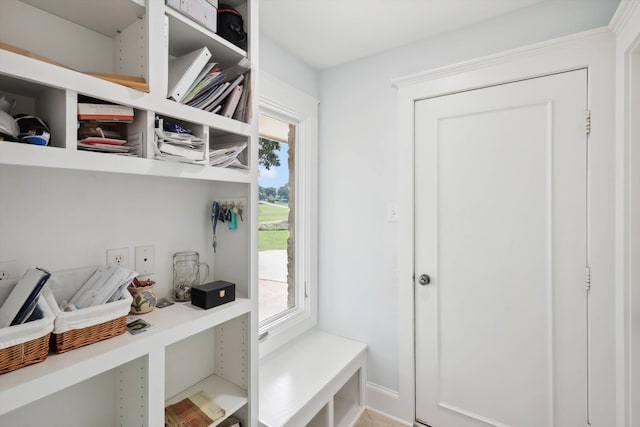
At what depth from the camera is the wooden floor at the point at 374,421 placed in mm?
1958

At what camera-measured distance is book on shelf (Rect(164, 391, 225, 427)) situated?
1130 millimetres

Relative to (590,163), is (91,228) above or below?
below

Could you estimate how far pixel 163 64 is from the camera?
38.3 inches

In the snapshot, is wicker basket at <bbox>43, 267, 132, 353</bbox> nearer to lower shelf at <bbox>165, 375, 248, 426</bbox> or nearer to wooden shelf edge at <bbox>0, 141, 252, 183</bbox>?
wooden shelf edge at <bbox>0, 141, 252, 183</bbox>

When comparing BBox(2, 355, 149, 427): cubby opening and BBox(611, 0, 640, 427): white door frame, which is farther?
BBox(611, 0, 640, 427): white door frame

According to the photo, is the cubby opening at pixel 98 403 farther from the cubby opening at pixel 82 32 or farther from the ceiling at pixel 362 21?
the ceiling at pixel 362 21

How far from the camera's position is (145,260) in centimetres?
123

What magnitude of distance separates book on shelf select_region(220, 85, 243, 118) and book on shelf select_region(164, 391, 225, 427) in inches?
45.7

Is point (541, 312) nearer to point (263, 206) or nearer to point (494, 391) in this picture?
point (494, 391)

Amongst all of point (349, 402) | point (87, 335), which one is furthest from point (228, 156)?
point (349, 402)

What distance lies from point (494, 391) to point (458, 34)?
6.73ft

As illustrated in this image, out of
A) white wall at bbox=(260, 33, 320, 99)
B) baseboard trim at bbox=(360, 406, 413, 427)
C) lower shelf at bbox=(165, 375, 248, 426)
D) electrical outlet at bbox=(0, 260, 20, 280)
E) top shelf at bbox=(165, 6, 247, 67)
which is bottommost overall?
baseboard trim at bbox=(360, 406, 413, 427)

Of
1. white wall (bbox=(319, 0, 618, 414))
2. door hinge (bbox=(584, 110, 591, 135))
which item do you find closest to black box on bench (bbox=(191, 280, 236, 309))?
white wall (bbox=(319, 0, 618, 414))

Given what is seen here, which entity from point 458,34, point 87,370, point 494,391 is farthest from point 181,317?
point 458,34
